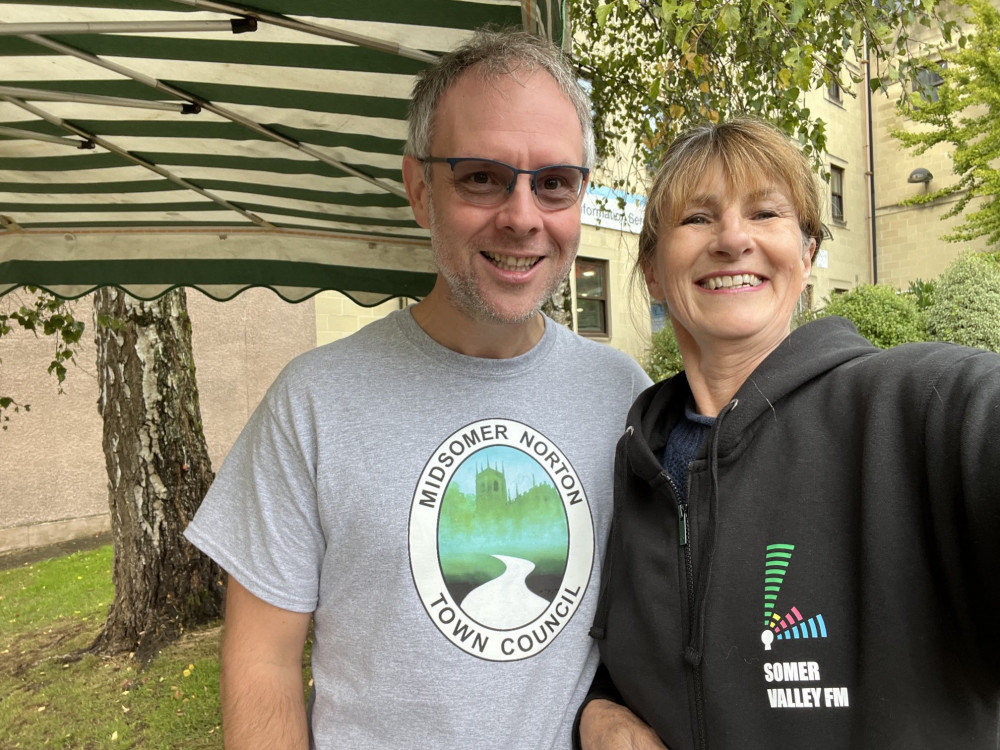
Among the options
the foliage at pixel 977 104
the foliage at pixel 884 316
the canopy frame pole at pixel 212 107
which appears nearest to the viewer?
the canopy frame pole at pixel 212 107

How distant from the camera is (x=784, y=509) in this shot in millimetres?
1205

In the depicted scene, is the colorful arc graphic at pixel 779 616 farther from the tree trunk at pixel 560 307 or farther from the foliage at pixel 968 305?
the foliage at pixel 968 305

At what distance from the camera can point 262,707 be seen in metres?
→ 1.51

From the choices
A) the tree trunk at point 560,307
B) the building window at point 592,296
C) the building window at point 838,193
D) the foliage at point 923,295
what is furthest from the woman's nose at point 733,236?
the building window at point 838,193

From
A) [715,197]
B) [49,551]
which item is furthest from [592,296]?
[715,197]

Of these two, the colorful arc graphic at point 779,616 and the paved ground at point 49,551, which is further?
the paved ground at point 49,551

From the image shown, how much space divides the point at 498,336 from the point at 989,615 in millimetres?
1046

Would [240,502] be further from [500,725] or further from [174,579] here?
[174,579]

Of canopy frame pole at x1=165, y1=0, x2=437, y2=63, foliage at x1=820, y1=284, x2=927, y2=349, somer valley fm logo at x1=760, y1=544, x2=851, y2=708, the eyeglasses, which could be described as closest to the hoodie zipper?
somer valley fm logo at x1=760, y1=544, x2=851, y2=708

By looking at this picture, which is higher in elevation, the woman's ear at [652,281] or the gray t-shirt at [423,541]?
the woman's ear at [652,281]

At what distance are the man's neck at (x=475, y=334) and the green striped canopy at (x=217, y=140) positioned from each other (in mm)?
Answer: 735

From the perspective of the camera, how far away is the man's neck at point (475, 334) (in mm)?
1679

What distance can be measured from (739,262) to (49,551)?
8.99 meters

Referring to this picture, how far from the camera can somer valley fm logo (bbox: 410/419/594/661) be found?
1.50m
